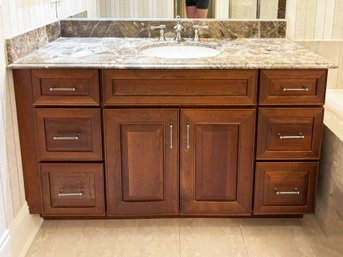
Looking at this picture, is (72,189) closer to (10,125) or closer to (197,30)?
(10,125)

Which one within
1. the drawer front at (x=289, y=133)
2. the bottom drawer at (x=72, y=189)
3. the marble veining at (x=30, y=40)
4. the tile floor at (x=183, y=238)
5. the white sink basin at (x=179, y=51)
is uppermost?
the marble veining at (x=30, y=40)

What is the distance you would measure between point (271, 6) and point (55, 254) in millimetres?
1708

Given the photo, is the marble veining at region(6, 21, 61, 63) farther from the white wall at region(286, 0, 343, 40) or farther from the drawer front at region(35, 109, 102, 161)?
the white wall at region(286, 0, 343, 40)

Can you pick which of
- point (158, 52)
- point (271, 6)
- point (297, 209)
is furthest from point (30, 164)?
point (271, 6)

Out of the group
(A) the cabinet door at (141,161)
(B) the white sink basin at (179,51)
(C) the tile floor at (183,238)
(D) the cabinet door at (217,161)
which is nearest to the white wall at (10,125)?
(C) the tile floor at (183,238)

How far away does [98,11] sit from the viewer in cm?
255

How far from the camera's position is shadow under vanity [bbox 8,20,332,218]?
199cm

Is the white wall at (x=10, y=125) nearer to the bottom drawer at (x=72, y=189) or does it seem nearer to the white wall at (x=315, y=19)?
the bottom drawer at (x=72, y=189)

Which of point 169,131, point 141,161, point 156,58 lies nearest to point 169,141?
point 169,131

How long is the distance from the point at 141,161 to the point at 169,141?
161mm

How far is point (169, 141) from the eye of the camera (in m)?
2.10

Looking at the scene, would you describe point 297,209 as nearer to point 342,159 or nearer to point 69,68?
point 342,159

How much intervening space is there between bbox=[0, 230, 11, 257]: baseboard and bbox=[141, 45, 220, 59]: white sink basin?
1093 mm

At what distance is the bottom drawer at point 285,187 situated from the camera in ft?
7.00
